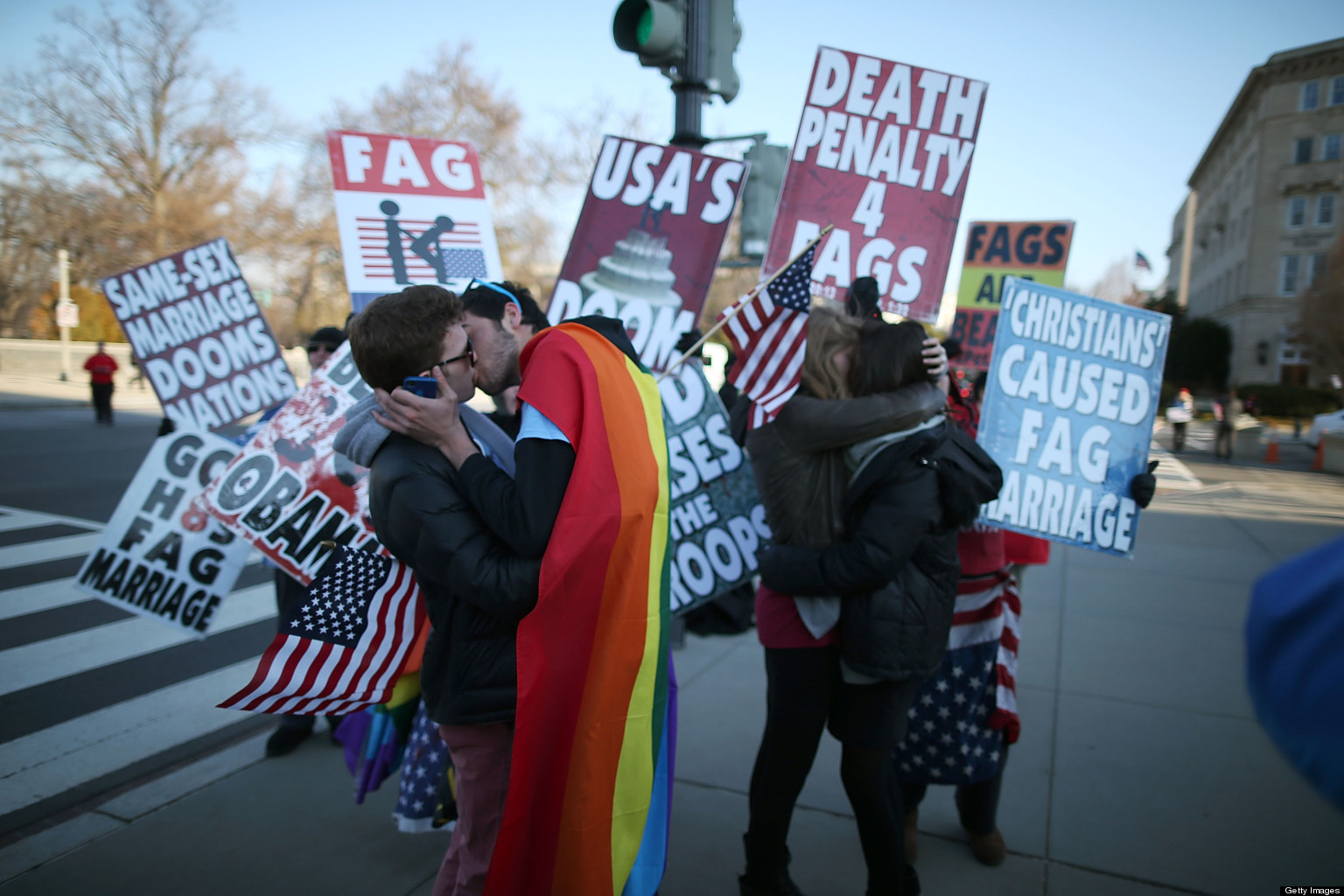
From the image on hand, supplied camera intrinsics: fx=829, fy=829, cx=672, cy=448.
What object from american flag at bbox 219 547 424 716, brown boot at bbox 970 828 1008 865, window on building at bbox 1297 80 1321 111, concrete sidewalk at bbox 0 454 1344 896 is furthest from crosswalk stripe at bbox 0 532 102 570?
window on building at bbox 1297 80 1321 111

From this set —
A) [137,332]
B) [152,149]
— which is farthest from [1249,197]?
[137,332]

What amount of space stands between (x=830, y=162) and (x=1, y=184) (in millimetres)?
33609

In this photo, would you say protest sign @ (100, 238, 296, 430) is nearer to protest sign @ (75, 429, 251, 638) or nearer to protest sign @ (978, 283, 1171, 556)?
protest sign @ (75, 429, 251, 638)

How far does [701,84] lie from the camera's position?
16.4ft

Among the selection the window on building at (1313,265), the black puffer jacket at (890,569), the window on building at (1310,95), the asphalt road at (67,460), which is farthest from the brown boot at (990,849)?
the window on building at (1310,95)

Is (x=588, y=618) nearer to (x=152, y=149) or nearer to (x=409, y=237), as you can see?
(x=409, y=237)

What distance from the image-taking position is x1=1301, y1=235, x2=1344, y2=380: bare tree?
30.2 meters

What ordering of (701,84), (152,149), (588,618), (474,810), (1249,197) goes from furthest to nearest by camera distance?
(1249,197) → (152,149) → (701,84) → (474,810) → (588,618)

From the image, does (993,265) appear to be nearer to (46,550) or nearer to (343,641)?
(343,641)

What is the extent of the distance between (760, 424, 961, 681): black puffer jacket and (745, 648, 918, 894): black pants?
0.11m

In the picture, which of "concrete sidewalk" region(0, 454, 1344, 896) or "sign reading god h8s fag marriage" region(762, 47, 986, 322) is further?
"sign reading god h8s fag marriage" region(762, 47, 986, 322)

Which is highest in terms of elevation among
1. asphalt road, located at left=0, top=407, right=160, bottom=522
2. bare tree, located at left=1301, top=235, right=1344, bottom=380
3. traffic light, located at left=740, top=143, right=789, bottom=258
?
bare tree, located at left=1301, top=235, right=1344, bottom=380

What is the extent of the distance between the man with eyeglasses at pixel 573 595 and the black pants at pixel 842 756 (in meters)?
0.67

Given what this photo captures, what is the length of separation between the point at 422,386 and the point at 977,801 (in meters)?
2.54
